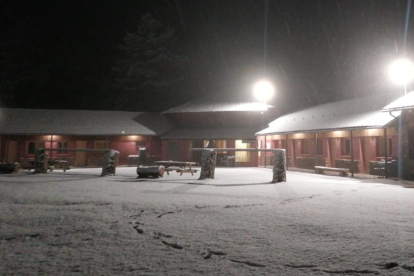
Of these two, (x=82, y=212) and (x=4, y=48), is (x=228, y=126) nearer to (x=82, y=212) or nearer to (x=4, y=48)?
(x=82, y=212)

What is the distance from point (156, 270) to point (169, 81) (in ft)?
152

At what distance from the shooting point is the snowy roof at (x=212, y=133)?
3088 centimetres

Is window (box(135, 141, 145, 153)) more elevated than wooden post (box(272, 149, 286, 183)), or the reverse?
window (box(135, 141, 145, 153))

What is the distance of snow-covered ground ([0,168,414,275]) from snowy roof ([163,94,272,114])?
76.6ft

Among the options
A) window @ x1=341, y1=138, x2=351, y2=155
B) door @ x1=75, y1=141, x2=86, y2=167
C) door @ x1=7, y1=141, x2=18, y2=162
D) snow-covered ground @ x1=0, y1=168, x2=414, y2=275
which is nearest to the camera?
snow-covered ground @ x1=0, y1=168, x2=414, y2=275

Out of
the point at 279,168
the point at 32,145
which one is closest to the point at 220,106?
the point at 32,145

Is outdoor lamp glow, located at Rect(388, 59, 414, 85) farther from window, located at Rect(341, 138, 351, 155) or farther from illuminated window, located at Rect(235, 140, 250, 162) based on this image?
illuminated window, located at Rect(235, 140, 250, 162)

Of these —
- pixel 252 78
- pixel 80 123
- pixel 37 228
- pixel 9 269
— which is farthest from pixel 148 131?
pixel 9 269

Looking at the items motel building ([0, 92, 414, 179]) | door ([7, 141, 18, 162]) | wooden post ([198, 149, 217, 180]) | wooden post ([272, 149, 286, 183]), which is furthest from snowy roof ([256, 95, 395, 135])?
door ([7, 141, 18, 162])

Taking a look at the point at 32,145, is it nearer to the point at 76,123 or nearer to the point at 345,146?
the point at 76,123

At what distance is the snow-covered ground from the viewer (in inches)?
160

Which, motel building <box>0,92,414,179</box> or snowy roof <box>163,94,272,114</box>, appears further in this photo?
snowy roof <box>163,94,272,114</box>

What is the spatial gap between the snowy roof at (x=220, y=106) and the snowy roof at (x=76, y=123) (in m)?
2.78

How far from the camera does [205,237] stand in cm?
546
